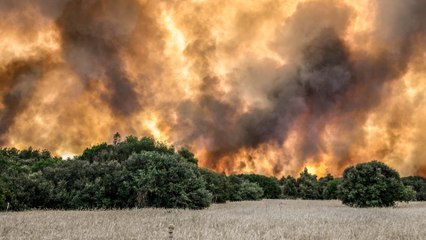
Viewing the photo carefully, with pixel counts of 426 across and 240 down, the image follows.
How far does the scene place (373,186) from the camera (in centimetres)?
4762

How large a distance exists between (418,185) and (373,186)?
5669cm

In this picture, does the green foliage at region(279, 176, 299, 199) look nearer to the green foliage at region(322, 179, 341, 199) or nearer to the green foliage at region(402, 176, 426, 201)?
the green foliage at region(322, 179, 341, 199)

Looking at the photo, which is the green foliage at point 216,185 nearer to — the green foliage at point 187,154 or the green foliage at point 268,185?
the green foliage at point 187,154

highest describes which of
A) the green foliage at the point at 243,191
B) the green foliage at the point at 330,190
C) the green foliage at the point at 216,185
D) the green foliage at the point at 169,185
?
the green foliage at the point at 330,190

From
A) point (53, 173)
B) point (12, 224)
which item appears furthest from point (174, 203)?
point (12, 224)

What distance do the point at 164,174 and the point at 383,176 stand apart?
24319 mm

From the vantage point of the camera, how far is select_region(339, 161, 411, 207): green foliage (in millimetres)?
47500

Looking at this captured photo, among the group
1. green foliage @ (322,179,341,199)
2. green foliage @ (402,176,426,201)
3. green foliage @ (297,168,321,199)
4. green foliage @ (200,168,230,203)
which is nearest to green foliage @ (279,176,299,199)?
green foliage @ (297,168,321,199)

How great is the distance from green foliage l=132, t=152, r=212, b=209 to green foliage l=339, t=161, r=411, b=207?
58.0 ft

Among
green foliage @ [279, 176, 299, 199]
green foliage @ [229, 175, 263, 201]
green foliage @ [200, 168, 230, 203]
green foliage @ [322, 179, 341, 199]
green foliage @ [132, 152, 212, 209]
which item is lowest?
green foliage @ [132, 152, 212, 209]

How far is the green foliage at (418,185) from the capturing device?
9269 cm

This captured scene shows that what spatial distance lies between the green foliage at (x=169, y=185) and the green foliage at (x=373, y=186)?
17.7 meters

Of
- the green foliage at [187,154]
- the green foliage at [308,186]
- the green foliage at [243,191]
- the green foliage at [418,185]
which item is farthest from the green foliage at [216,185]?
the green foliage at [418,185]

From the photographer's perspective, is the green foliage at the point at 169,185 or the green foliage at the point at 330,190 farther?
the green foliage at the point at 330,190
